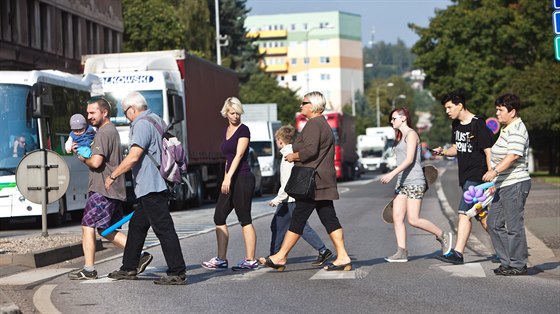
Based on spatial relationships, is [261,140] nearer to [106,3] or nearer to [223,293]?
[106,3]

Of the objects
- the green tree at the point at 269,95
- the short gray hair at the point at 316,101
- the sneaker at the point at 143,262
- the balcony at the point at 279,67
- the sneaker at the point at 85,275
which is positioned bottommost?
the sneaker at the point at 85,275

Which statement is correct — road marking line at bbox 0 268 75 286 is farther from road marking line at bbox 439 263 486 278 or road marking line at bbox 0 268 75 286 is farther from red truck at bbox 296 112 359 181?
red truck at bbox 296 112 359 181

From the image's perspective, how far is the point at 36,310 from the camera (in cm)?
954

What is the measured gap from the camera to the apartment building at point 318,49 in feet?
568

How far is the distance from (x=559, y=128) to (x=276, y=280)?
135ft

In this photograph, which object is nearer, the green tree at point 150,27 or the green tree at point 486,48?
the green tree at point 486,48

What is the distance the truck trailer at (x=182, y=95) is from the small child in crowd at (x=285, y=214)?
1352 centimetres

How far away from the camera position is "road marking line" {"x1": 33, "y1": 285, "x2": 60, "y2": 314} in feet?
31.2

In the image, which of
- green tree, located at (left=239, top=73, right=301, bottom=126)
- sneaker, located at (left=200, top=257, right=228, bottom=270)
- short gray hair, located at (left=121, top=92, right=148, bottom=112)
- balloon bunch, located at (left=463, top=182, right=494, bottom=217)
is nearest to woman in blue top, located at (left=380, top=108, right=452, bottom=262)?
balloon bunch, located at (left=463, top=182, right=494, bottom=217)

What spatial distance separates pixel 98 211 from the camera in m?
11.4

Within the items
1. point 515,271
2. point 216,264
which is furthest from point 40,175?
point 515,271

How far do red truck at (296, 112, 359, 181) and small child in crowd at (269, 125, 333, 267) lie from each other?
43.5 metres

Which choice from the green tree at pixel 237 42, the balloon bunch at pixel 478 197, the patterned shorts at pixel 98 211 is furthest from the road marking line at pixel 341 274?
the green tree at pixel 237 42

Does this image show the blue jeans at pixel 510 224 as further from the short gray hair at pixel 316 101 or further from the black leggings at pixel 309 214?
the short gray hair at pixel 316 101
